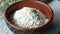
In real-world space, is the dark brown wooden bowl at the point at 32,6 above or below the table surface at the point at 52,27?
above

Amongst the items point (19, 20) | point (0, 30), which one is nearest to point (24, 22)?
point (19, 20)

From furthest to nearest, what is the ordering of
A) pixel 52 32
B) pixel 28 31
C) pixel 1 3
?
pixel 1 3 → pixel 52 32 → pixel 28 31

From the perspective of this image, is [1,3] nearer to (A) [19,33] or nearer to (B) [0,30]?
(B) [0,30]

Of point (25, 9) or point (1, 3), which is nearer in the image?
point (25, 9)

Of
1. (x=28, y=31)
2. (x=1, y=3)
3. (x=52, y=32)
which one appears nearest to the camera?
(x=28, y=31)

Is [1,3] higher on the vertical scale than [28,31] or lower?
higher

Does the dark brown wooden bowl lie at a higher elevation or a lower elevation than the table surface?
higher

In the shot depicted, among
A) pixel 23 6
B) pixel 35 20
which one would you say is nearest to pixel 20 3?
pixel 23 6

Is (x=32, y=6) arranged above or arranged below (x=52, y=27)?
above

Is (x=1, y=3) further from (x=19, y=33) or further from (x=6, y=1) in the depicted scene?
(x=19, y=33)
